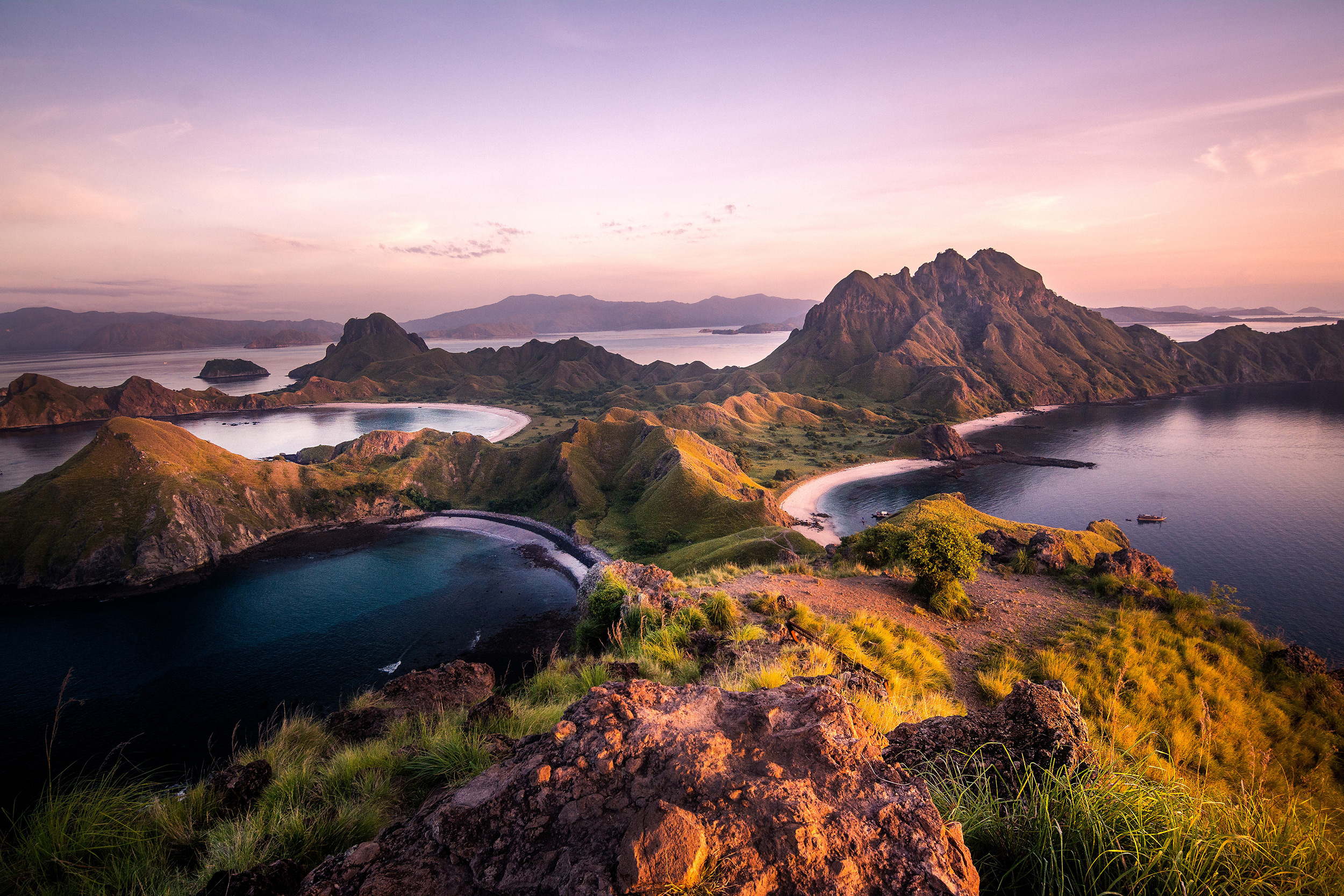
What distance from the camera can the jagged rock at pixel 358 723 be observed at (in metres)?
9.33

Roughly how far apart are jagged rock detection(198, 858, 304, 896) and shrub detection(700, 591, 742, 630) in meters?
8.61

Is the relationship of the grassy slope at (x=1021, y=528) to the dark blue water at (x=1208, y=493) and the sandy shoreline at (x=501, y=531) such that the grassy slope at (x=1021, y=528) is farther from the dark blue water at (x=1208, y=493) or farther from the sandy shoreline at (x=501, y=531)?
the sandy shoreline at (x=501, y=531)

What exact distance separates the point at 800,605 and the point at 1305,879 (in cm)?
1012

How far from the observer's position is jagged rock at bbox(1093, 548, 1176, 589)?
89.7 feet

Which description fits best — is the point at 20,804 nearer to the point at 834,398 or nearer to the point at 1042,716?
the point at 1042,716

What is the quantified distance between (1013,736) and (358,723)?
10880 millimetres

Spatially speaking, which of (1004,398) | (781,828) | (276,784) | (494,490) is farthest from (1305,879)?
(1004,398)

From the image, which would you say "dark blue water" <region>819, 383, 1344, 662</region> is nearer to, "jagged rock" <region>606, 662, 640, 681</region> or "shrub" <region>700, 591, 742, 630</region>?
"shrub" <region>700, 591, 742, 630</region>

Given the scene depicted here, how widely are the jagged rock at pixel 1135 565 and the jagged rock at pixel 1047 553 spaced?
187 centimetres

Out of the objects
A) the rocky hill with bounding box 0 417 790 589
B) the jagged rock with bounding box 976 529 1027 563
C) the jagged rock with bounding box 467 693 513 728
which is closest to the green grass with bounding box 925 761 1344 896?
the jagged rock with bounding box 467 693 513 728

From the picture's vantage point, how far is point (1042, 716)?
15.3ft

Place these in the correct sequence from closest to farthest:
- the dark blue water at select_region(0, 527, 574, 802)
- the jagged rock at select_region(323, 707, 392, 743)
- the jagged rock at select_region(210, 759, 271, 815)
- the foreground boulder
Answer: the foreground boulder
the jagged rock at select_region(210, 759, 271, 815)
the jagged rock at select_region(323, 707, 392, 743)
the dark blue water at select_region(0, 527, 574, 802)

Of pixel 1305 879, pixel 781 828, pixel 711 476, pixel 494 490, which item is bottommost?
pixel 494 490

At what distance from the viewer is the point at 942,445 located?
362ft
